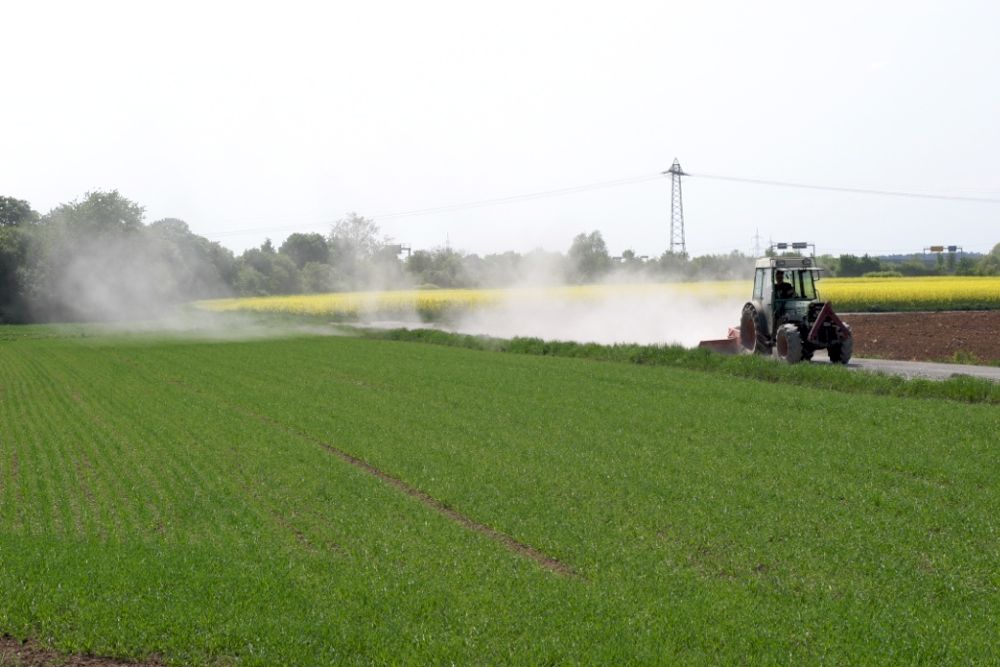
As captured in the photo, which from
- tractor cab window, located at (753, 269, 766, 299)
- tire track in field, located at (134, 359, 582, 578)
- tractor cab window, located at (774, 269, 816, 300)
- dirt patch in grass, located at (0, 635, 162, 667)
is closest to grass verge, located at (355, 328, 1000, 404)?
tractor cab window, located at (753, 269, 766, 299)

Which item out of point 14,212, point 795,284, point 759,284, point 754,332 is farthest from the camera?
point 14,212

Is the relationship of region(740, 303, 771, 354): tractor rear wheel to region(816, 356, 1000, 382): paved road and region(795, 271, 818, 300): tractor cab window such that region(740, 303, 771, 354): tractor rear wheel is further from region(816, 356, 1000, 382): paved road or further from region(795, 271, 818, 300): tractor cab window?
region(816, 356, 1000, 382): paved road

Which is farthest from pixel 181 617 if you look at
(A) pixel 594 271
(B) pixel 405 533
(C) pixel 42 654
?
(A) pixel 594 271

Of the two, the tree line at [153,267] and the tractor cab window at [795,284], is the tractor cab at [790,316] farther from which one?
the tree line at [153,267]

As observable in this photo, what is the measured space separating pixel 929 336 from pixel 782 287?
11.9 m

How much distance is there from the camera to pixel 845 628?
7918mm

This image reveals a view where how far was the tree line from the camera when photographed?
6825 cm

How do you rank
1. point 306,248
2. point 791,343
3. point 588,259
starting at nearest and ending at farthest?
point 791,343 < point 588,259 < point 306,248

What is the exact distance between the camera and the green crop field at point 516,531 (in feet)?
26.2

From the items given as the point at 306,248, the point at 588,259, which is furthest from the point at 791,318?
the point at 306,248

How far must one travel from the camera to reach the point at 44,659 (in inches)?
318

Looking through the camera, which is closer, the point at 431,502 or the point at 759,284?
the point at 431,502

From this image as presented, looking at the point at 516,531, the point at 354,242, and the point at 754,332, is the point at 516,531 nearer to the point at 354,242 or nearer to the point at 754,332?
the point at 754,332

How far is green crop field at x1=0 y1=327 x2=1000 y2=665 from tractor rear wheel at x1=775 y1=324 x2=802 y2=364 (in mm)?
3896
